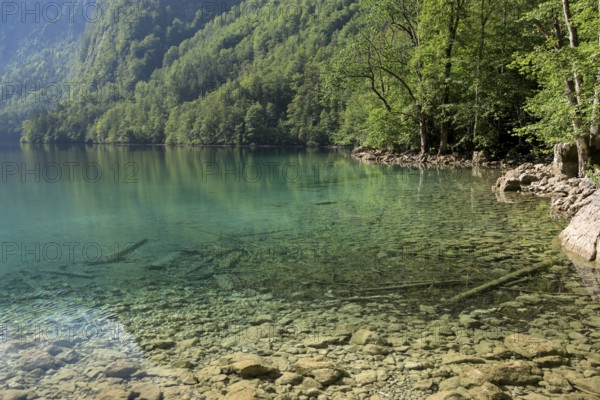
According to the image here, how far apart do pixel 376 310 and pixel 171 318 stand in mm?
3412

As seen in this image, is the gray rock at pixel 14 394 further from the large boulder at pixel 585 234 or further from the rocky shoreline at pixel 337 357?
the large boulder at pixel 585 234

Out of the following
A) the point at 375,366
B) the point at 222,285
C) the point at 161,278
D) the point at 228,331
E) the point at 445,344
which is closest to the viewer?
the point at 375,366

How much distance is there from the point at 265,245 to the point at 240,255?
1142 millimetres

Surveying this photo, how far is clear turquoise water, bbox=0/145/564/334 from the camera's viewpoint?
8.63m

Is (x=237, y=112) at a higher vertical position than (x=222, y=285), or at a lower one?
higher

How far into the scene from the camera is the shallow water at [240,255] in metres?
7.74

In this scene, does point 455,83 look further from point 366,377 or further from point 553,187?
point 366,377

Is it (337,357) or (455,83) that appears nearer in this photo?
(337,357)

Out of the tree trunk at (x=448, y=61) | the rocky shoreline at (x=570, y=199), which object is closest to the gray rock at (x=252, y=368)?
the rocky shoreline at (x=570, y=199)

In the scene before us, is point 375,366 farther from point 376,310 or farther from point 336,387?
point 376,310

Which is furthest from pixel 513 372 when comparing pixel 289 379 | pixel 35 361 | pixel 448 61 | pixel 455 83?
pixel 455 83

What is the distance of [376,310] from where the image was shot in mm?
7410

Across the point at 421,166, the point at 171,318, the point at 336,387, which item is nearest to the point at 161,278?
the point at 171,318

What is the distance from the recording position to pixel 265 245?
1227 centimetres
